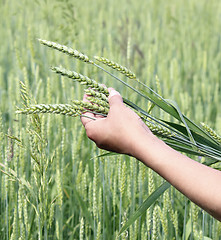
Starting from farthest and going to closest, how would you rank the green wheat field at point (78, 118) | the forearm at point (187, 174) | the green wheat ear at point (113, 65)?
the green wheat field at point (78, 118)
the green wheat ear at point (113, 65)
the forearm at point (187, 174)

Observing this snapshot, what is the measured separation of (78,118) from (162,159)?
3.44 feet

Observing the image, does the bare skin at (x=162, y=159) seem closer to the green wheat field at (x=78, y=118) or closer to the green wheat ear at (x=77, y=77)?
the green wheat ear at (x=77, y=77)

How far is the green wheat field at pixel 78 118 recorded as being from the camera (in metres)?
1.04

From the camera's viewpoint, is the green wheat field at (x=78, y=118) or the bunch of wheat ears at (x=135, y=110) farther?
the green wheat field at (x=78, y=118)

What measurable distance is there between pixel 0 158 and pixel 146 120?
564 millimetres

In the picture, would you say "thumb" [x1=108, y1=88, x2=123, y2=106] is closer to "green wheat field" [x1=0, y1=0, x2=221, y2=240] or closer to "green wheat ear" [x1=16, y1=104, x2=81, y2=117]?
"green wheat ear" [x1=16, y1=104, x2=81, y2=117]

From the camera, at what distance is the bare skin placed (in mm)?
645

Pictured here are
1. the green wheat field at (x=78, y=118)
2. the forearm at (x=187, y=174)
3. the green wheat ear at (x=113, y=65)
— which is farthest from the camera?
the green wheat field at (x=78, y=118)

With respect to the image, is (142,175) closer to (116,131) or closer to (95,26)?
(116,131)

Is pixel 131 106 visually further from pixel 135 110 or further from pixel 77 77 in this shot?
pixel 77 77

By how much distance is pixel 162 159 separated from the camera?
66 centimetres

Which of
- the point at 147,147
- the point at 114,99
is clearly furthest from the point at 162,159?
the point at 114,99

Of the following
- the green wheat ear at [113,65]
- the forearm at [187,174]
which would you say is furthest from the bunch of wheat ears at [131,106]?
the forearm at [187,174]

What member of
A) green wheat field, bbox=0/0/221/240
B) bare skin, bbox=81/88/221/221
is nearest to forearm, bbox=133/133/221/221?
bare skin, bbox=81/88/221/221
